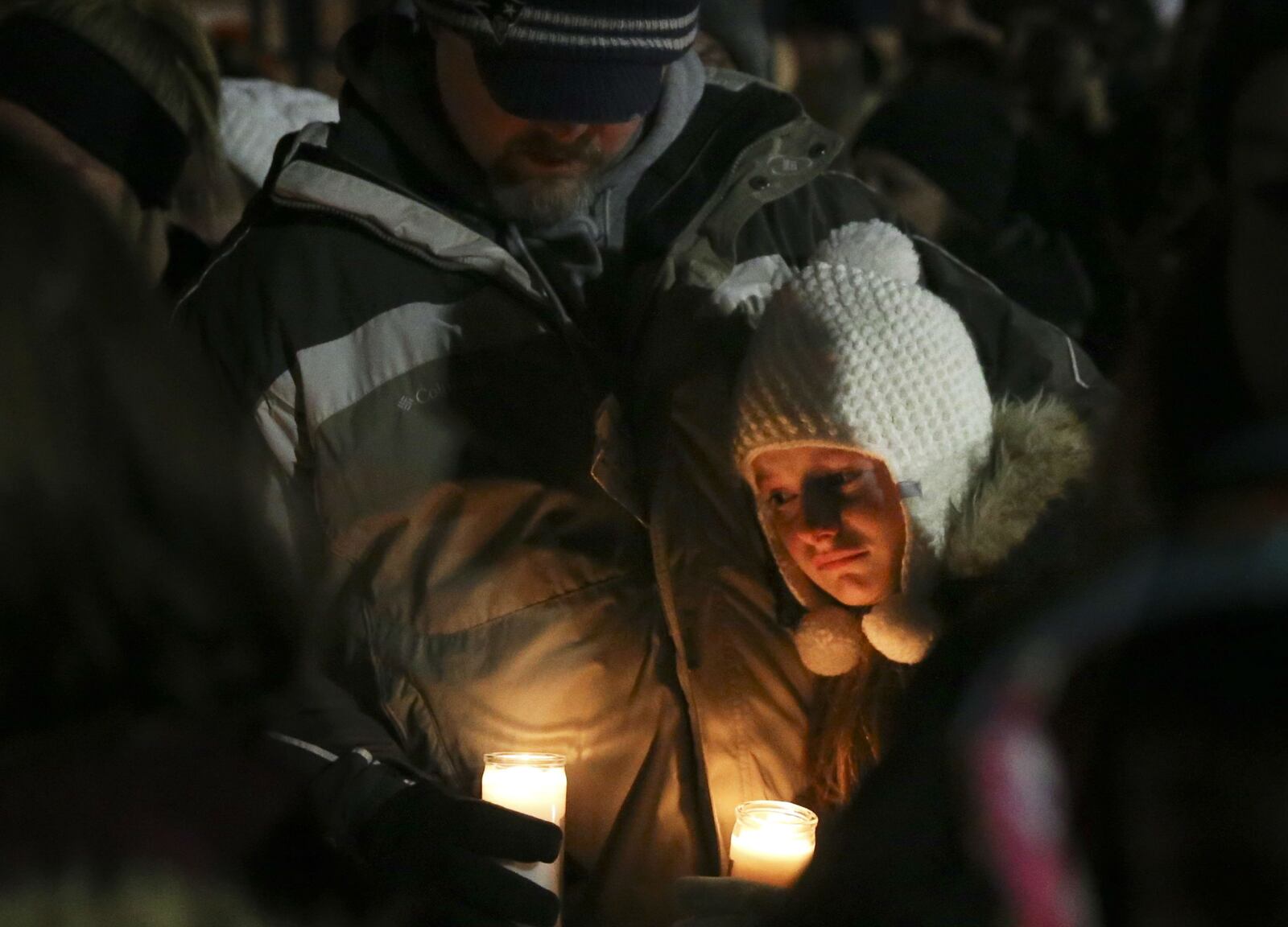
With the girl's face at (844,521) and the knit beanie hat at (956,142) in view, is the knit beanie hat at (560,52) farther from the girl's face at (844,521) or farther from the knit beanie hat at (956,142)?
the knit beanie hat at (956,142)

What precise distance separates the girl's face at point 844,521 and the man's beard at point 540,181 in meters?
0.54

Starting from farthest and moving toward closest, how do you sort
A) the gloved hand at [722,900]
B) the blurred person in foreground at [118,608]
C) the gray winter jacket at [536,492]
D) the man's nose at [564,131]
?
1. the man's nose at [564,131]
2. the gray winter jacket at [536,492]
3. the gloved hand at [722,900]
4. the blurred person in foreground at [118,608]

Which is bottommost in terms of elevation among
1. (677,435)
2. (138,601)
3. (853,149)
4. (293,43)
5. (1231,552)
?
(293,43)

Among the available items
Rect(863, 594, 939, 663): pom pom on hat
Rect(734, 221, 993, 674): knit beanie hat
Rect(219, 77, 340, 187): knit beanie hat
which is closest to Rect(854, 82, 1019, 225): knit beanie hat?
Rect(219, 77, 340, 187): knit beanie hat

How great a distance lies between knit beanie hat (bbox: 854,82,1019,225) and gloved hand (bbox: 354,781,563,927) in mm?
2113

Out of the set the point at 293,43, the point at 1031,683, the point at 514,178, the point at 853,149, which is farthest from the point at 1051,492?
the point at 293,43

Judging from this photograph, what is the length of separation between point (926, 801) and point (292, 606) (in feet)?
1.40

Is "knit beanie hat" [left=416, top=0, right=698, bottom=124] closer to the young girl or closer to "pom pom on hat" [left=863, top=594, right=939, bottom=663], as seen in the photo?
the young girl

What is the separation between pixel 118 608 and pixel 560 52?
58.8 inches

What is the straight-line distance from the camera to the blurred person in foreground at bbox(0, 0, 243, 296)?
2.84m

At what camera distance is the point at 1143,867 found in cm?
86

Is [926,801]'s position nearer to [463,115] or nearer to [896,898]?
[896,898]

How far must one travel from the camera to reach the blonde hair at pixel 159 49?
2.94 meters

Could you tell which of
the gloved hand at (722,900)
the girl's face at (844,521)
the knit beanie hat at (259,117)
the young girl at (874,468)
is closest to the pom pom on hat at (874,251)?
the young girl at (874,468)
